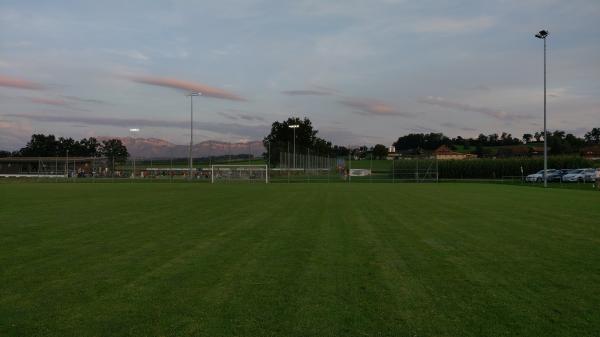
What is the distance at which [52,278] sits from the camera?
6055 millimetres

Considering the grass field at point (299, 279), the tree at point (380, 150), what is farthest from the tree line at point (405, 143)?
the grass field at point (299, 279)

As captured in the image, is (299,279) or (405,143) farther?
(405,143)

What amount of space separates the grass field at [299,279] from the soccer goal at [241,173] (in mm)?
39509

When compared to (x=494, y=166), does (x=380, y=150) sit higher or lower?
higher

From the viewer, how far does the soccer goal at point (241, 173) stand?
168ft

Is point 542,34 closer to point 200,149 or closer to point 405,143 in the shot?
point 200,149

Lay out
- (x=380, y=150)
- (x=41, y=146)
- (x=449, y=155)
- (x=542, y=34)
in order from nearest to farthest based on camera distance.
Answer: (x=542, y=34) → (x=449, y=155) → (x=41, y=146) → (x=380, y=150)

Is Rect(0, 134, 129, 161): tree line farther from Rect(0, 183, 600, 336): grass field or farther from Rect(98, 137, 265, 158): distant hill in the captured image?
Rect(0, 183, 600, 336): grass field

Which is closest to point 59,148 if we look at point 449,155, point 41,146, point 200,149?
point 41,146

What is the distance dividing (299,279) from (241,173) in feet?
155

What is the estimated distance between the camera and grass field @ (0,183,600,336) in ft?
14.2

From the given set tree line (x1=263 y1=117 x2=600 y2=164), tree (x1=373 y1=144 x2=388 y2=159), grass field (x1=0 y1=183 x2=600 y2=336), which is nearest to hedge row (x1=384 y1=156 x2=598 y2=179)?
tree line (x1=263 y1=117 x2=600 y2=164)

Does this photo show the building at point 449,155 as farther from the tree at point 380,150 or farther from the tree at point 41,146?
the tree at point 41,146

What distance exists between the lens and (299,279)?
236 inches
